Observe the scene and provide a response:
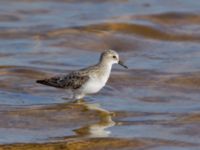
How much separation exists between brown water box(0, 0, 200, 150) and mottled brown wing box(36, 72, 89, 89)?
11.9 inches

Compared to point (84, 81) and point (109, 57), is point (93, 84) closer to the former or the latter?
point (84, 81)

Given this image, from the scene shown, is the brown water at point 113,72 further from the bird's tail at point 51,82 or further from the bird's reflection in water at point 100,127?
the bird's tail at point 51,82

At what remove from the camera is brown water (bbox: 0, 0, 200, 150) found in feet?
40.7

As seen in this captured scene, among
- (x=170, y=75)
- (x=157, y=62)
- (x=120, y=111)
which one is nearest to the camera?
(x=120, y=111)

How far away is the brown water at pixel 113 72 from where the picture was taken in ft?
40.7

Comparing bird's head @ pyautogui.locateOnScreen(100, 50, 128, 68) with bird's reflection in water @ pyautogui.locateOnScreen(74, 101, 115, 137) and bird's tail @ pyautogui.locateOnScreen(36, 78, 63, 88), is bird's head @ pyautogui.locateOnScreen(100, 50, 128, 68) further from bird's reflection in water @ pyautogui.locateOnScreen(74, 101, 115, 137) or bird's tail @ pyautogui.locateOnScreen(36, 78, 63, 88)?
bird's reflection in water @ pyautogui.locateOnScreen(74, 101, 115, 137)

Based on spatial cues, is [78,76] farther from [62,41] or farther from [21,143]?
[62,41]

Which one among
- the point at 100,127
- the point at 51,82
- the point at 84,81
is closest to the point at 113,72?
the point at 51,82

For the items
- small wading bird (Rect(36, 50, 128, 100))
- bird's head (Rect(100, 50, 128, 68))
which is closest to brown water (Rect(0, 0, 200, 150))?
small wading bird (Rect(36, 50, 128, 100))

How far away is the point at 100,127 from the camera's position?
1284 centimetres

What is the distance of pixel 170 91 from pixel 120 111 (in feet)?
6.44

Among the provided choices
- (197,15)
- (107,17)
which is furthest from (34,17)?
(197,15)

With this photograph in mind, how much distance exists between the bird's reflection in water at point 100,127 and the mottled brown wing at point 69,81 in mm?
473

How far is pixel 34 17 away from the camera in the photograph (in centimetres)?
2250
